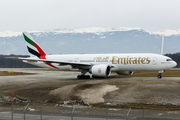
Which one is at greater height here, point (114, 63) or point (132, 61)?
point (132, 61)

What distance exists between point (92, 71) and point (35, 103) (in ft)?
60.1

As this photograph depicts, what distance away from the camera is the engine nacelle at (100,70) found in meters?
46.7

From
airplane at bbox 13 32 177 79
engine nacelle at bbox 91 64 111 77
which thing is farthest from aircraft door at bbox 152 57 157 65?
engine nacelle at bbox 91 64 111 77

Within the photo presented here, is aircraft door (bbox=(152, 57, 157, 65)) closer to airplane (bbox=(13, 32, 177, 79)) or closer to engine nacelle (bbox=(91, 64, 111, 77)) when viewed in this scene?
airplane (bbox=(13, 32, 177, 79))

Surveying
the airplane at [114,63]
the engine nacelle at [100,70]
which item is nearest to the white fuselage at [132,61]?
the airplane at [114,63]

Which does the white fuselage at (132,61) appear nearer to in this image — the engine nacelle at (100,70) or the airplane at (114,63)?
the airplane at (114,63)

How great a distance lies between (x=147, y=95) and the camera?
29875mm

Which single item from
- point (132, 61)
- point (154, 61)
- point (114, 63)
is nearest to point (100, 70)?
point (114, 63)

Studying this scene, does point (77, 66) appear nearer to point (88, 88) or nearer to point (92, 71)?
point (92, 71)

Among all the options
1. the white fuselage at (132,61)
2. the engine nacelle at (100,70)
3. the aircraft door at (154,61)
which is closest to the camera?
the white fuselage at (132,61)

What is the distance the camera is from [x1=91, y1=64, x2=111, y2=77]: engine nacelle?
153ft

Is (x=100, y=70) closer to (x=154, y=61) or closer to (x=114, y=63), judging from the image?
(x=114, y=63)

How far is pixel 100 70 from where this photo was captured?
46844mm

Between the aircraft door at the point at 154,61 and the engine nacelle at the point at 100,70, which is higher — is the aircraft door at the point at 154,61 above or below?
above
